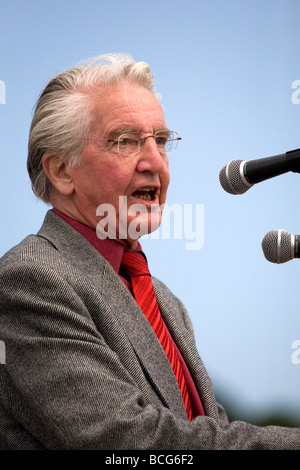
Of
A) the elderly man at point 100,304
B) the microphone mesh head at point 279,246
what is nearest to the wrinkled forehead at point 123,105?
the elderly man at point 100,304

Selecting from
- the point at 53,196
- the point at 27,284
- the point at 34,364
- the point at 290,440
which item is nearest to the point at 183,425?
the point at 290,440

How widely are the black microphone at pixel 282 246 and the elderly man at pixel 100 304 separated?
36 cm

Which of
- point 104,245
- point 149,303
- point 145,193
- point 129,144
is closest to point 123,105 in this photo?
point 129,144

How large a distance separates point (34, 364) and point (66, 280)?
0.22 meters

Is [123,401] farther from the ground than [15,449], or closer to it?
farther from the ground

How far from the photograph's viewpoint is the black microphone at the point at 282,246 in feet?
4.41

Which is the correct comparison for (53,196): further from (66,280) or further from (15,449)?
(15,449)

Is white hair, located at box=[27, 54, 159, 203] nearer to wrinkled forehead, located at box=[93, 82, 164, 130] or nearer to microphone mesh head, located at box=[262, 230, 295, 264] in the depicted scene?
wrinkled forehead, located at box=[93, 82, 164, 130]

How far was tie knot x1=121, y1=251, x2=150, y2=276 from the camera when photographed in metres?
1.83

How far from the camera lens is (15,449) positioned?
146 cm

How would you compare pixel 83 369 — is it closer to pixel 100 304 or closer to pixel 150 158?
pixel 100 304

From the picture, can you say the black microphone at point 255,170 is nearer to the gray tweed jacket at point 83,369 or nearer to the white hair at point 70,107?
the gray tweed jacket at point 83,369

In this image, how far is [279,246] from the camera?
4.41ft
